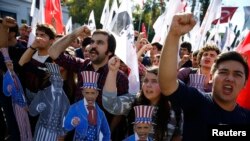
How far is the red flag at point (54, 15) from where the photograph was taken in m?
6.19

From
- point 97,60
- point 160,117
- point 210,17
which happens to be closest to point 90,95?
point 97,60

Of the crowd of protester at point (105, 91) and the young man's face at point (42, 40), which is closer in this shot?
the crowd of protester at point (105, 91)

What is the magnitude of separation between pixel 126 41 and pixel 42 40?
2.95 ft

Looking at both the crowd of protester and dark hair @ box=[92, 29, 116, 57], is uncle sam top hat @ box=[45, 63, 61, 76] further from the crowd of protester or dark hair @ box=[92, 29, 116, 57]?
dark hair @ box=[92, 29, 116, 57]

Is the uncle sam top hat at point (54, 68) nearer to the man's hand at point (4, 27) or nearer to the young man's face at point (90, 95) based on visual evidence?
the young man's face at point (90, 95)

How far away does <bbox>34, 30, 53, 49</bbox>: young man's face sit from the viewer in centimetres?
439

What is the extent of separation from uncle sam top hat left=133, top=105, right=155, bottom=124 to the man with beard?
19.6 inches

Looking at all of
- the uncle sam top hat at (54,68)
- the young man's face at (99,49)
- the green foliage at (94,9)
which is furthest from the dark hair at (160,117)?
the green foliage at (94,9)

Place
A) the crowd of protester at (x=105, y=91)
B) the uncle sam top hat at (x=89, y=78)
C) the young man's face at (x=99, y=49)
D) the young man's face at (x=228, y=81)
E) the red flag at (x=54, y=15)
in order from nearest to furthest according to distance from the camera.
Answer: the crowd of protester at (x=105, y=91) < the young man's face at (x=228, y=81) < the uncle sam top hat at (x=89, y=78) < the young man's face at (x=99, y=49) < the red flag at (x=54, y=15)

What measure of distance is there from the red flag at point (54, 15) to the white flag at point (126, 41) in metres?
1.71

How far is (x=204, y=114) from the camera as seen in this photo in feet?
7.26

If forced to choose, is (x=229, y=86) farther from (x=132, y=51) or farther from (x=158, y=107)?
(x=132, y=51)

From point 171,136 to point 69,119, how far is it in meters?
0.87

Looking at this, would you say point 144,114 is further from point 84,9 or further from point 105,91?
point 84,9
